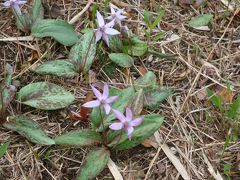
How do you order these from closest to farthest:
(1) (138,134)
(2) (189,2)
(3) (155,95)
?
(1) (138,134) → (3) (155,95) → (2) (189,2)

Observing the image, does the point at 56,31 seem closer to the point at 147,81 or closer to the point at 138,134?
the point at 147,81

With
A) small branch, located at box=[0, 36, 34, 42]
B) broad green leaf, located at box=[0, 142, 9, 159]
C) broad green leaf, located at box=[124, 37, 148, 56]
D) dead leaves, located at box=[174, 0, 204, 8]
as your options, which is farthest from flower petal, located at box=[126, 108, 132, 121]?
dead leaves, located at box=[174, 0, 204, 8]

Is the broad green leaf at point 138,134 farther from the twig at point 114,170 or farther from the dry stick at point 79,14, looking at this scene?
the dry stick at point 79,14

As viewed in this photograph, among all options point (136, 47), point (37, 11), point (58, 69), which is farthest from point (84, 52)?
point (37, 11)

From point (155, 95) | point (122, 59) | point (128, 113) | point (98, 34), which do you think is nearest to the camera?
point (128, 113)

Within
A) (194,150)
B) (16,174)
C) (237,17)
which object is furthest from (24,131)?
(237,17)
